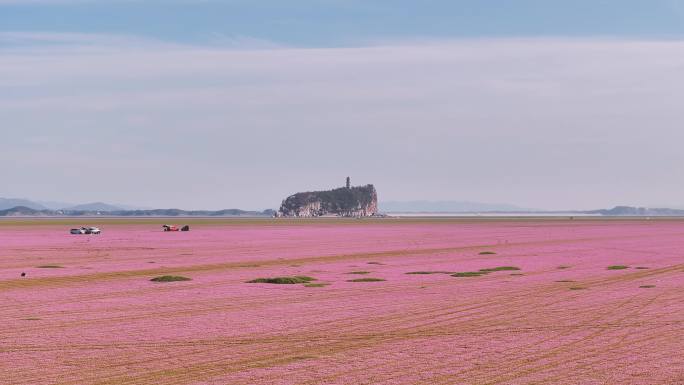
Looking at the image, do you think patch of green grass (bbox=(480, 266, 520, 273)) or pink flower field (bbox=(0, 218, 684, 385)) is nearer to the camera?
pink flower field (bbox=(0, 218, 684, 385))

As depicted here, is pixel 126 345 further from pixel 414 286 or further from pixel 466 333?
pixel 414 286

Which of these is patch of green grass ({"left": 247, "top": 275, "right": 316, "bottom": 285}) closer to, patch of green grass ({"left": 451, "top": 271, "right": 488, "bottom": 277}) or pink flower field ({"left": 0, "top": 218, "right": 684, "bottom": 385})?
pink flower field ({"left": 0, "top": 218, "right": 684, "bottom": 385})

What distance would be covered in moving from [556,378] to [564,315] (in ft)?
31.9

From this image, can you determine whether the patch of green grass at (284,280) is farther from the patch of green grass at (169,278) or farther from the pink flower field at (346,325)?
the patch of green grass at (169,278)

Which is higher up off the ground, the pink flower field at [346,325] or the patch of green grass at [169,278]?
the patch of green grass at [169,278]

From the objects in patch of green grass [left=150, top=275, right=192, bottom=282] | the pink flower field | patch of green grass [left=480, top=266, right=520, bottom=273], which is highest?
patch of green grass [left=480, top=266, right=520, bottom=273]

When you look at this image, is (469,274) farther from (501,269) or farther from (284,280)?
(284,280)

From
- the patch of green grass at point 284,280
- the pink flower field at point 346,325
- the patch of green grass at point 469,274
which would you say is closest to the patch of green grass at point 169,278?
the pink flower field at point 346,325

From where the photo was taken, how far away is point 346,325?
2456 cm

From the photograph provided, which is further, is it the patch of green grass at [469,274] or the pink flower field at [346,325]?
the patch of green grass at [469,274]

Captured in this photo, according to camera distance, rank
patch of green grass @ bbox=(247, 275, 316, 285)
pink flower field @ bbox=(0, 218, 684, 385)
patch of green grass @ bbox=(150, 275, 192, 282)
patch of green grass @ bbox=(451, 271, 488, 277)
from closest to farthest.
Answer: pink flower field @ bbox=(0, 218, 684, 385) < patch of green grass @ bbox=(247, 275, 316, 285) < patch of green grass @ bbox=(150, 275, 192, 282) < patch of green grass @ bbox=(451, 271, 488, 277)

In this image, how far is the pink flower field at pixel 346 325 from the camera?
17.8 m

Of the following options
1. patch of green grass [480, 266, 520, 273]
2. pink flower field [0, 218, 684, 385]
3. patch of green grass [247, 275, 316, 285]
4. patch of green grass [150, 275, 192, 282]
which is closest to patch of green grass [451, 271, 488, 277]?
pink flower field [0, 218, 684, 385]

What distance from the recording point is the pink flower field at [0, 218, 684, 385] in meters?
17.8
